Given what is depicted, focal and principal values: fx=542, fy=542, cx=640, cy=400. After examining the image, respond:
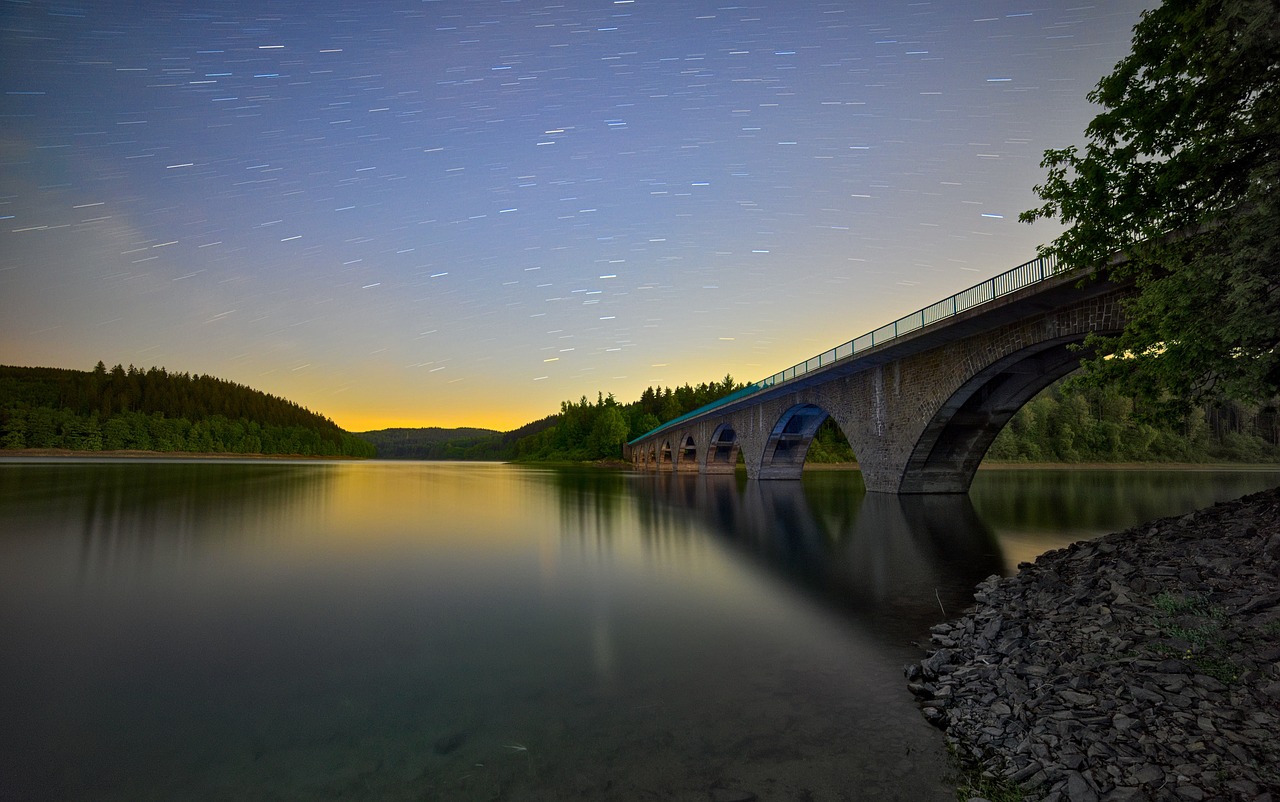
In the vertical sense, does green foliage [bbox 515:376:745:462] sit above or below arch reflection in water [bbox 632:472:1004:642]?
above

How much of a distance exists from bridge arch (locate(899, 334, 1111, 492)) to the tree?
9.23 meters

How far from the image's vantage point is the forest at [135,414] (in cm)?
11175

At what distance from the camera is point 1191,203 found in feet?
31.5

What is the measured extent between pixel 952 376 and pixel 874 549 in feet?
41.9

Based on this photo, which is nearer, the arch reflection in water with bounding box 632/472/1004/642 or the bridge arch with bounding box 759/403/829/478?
the arch reflection in water with bounding box 632/472/1004/642

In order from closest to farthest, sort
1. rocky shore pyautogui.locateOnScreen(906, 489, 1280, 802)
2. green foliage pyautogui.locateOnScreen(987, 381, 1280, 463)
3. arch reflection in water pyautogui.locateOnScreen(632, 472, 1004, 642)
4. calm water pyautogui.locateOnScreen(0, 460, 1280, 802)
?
rocky shore pyautogui.locateOnScreen(906, 489, 1280, 802) < calm water pyautogui.locateOnScreen(0, 460, 1280, 802) < arch reflection in water pyautogui.locateOnScreen(632, 472, 1004, 642) < green foliage pyautogui.locateOnScreen(987, 381, 1280, 463)

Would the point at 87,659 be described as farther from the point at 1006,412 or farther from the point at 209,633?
the point at 1006,412

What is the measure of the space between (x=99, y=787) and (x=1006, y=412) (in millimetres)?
31988

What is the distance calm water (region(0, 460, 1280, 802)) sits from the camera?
4422mm

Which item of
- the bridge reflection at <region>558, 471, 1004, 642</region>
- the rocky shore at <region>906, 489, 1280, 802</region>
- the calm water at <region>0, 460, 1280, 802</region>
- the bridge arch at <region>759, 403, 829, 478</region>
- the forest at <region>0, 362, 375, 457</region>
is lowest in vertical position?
the bridge reflection at <region>558, 471, 1004, 642</region>

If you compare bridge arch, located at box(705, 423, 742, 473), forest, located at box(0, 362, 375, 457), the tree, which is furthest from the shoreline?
the tree

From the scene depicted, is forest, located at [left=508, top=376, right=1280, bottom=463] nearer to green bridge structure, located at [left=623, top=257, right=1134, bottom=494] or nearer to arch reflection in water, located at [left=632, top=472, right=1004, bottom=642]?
green bridge structure, located at [left=623, top=257, right=1134, bottom=494]

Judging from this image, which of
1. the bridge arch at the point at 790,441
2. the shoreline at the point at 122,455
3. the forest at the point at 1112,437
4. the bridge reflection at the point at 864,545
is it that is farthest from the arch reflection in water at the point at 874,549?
the shoreline at the point at 122,455

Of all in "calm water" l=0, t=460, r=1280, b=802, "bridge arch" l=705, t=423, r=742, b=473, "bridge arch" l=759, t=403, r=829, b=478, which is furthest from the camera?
"bridge arch" l=705, t=423, r=742, b=473
